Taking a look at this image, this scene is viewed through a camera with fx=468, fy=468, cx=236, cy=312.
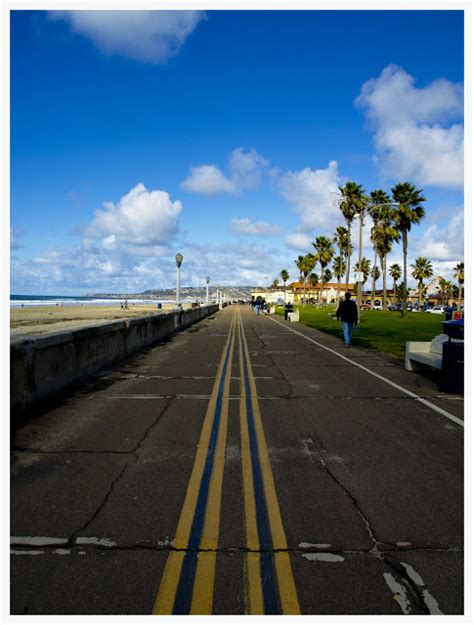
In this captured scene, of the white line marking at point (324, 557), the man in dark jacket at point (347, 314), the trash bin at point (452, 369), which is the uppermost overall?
the man in dark jacket at point (347, 314)

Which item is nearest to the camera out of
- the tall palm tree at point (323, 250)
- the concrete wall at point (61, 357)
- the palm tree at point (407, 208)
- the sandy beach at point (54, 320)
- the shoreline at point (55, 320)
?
the concrete wall at point (61, 357)

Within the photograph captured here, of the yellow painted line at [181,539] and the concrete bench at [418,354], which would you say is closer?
the yellow painted line at [181,539]

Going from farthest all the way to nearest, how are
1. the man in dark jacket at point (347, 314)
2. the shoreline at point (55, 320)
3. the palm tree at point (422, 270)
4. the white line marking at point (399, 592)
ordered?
the palm tree at point (422, 270), the shoreline at point (55, 320), the man in dark jacket at point (347, 314), the white line marking at point (399, 592)

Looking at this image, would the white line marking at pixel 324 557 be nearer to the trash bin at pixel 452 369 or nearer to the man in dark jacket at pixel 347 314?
the trash bin at pixel 452 369

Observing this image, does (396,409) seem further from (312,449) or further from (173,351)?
(173,351)

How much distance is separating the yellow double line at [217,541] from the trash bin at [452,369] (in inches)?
200

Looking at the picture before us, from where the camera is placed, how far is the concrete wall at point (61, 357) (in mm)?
7633

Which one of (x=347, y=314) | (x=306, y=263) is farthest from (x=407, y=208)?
(x=306, y=263)

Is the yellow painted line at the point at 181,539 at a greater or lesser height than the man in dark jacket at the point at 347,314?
lesser

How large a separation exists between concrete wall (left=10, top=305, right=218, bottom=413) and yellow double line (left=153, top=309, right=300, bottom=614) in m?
3.37

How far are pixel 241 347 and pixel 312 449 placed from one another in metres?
12.8

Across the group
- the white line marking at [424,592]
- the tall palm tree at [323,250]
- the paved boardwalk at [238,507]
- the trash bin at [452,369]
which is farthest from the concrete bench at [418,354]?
the tall palm tree at [323,250]

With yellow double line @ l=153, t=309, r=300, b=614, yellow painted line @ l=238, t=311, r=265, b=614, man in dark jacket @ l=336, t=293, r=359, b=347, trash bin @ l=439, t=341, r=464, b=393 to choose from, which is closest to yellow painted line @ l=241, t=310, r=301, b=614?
yellow double line @ l=153, t=309, r=300, b=614

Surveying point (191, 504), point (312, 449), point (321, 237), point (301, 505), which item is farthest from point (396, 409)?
point (321, 237)
